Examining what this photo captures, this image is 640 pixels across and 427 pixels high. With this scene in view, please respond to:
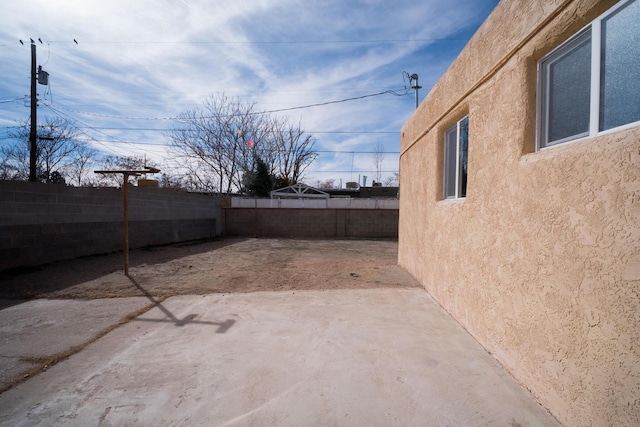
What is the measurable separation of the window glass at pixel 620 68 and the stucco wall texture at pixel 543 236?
13cm

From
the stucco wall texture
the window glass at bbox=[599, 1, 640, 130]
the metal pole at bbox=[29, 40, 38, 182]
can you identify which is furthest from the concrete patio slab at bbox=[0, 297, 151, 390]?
the metal pole at bbox=[29, 40, 38, 182]

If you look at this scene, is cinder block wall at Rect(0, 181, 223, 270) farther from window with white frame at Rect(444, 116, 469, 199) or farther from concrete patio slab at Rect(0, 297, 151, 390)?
window with white frame at Rect(444, 116, 469, 199)

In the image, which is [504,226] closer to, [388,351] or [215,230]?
[388,351]

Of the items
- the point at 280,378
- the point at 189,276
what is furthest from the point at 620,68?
the point at 189,276

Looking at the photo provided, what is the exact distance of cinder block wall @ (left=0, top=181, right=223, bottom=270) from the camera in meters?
6.30

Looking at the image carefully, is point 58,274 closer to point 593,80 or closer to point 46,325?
point 46,325

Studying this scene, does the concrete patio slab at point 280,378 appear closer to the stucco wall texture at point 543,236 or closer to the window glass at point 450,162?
the stucco wall texture at point 543,236

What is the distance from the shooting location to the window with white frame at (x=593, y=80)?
164cm

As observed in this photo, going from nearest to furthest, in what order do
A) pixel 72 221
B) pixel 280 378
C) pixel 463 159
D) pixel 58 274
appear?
1. pixel 280 378
2. pixel 463 159
3. pixel 58 274
4. pixel 72 221

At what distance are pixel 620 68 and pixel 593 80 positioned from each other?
0.15 meters

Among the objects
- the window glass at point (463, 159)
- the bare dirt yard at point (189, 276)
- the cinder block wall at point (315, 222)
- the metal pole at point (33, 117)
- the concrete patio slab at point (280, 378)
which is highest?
the metal pole at point (33, 117)

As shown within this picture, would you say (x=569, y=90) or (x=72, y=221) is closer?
(x=569, y=90)

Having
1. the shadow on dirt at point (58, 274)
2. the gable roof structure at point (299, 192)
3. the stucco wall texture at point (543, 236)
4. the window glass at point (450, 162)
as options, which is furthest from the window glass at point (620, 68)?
the gable roof structure at point (299, 192)

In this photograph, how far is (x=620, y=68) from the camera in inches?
67.4
